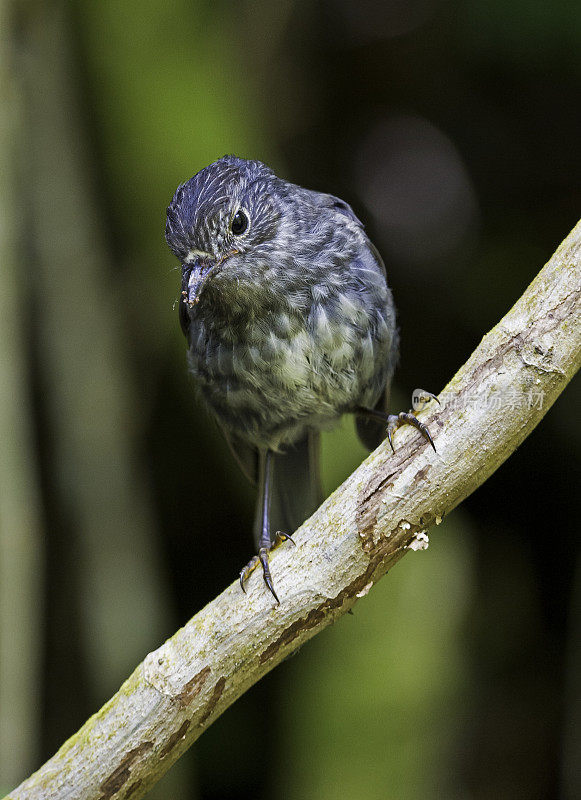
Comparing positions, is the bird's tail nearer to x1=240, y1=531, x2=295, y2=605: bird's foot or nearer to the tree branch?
x1=240, y1=531, x2=295, y2=605: bird's foot

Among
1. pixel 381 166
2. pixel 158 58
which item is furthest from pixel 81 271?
pixel 381 166

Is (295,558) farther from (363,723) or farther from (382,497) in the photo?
(363,723)

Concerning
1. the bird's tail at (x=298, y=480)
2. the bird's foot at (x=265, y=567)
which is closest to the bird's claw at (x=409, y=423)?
the bird's foot at (x=265, y=567)

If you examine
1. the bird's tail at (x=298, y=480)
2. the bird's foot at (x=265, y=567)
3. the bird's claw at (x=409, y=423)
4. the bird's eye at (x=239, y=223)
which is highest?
the bird's eye at (x=239, y=223)

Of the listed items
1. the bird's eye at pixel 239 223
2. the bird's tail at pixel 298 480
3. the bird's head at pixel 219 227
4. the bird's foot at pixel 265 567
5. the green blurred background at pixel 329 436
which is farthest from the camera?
the green blurred background at pixel 329 436

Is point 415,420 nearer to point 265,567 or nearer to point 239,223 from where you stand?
point 265,567

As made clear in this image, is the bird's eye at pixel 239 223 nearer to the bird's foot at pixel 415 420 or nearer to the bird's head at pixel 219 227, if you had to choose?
the bird's head at pixel 219 227
